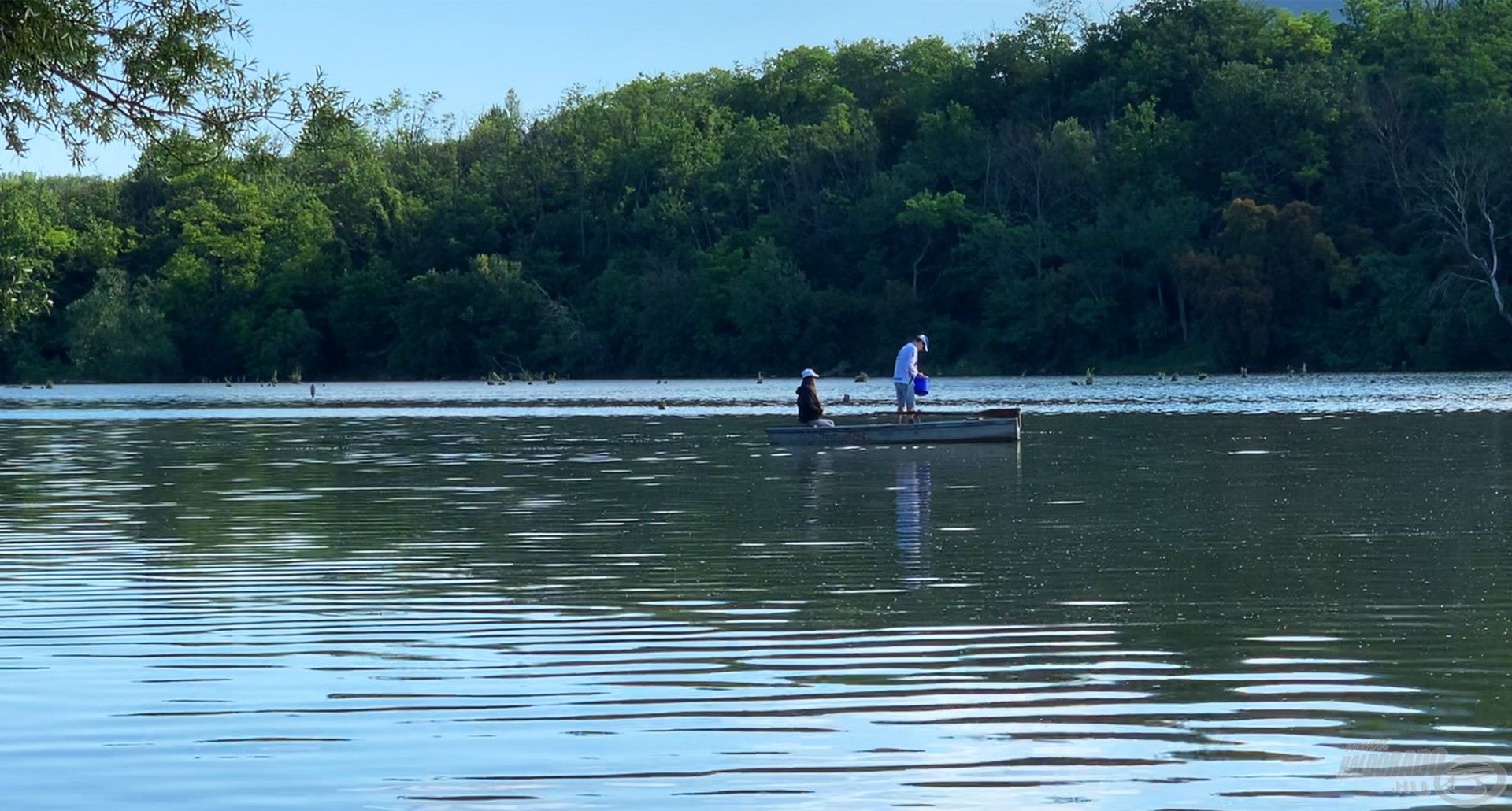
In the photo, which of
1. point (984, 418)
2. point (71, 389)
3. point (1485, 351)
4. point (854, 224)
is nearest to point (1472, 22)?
point (1485, 351)

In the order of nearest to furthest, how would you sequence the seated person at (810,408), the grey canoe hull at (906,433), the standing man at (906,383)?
1. the grey canoe hull at (906,433)
2. the seated person at (810,408)
3. the standing man at (906,383)

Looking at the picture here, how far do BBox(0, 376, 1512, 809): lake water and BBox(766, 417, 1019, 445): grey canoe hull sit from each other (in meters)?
7.14

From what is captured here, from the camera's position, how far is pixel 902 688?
35.3 ft

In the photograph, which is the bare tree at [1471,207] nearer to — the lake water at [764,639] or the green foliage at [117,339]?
the green foliage at [117,339]

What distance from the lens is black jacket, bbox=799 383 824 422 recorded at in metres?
36.9

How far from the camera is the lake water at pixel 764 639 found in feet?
29.2

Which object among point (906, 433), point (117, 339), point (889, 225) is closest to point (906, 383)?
point (906, 433)

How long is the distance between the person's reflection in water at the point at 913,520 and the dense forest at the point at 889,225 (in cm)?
6913

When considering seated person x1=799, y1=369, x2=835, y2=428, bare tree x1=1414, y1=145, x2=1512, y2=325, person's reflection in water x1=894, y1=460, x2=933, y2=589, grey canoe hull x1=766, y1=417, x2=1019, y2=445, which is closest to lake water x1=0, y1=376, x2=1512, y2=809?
person's reflection in water x1=894, y1=460, x2=933, y2=589

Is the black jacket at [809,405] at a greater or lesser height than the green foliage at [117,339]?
lesser

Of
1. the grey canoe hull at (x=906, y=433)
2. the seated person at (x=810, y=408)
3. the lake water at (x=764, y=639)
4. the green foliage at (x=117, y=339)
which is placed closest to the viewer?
the lake water at (x=764, y=639)

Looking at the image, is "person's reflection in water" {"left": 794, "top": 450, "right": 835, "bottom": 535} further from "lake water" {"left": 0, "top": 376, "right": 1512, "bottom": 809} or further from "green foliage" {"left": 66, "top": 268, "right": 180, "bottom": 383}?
"green foliage" {"left": 66, "top": 268, "right": 180, "bottom": 383}

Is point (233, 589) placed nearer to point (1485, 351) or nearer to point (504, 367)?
point (1485, 351)

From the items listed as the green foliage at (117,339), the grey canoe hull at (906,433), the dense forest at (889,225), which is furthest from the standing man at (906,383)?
the green foliage at (117,339)
